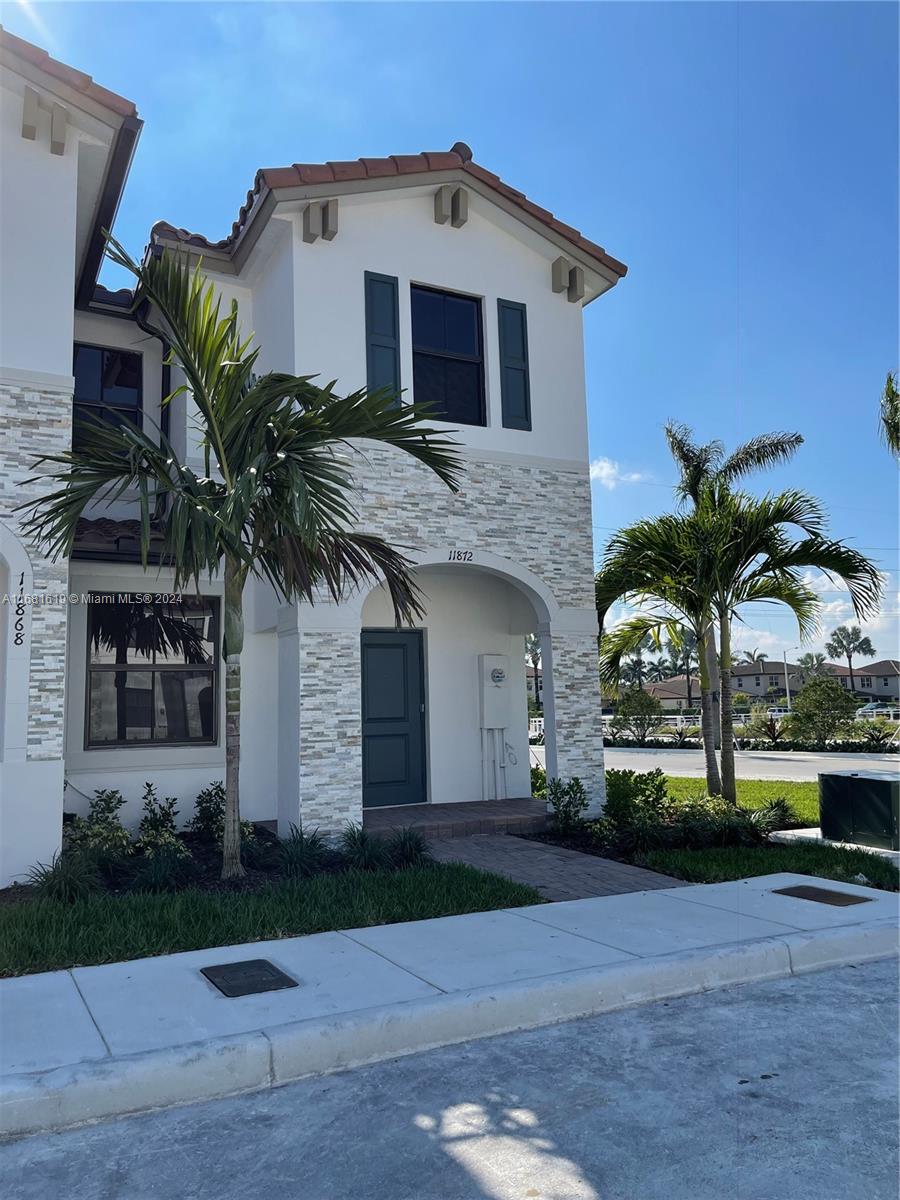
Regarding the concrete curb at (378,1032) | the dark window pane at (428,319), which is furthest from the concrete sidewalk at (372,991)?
the dark window pane at (428,319)

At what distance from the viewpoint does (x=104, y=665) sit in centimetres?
1087

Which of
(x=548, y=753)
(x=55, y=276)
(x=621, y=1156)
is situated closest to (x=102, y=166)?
(x=55, y=276)

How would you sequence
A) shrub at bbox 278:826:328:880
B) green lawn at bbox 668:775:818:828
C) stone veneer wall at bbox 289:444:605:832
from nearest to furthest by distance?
shrub at bbox 278:826:328:880
stone veneer wall at bbox 289:444:605:832
green lawn at bbox 668:775:818:828

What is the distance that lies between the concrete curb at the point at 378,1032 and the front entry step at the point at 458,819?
4.73 m

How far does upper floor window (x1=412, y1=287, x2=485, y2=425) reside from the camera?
1144cm

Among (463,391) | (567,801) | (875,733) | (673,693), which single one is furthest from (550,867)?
(673,693)

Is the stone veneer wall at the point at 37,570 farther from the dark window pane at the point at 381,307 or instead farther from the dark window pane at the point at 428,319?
the dark window pane at the point at 428,319

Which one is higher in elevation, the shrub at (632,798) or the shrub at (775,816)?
the shrub at (632,798)

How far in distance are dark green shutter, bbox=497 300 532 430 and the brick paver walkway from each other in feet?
16.7

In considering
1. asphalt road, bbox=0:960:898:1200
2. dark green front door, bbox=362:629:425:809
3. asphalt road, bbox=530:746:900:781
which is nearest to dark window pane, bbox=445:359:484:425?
dark green front door, bbox=362:629:425:809

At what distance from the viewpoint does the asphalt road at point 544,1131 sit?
348cm

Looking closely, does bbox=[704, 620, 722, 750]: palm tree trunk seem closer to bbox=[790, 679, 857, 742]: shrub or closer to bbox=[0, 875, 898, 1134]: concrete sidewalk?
bbox=[0, 875, 898, 1134]: concrete sidewalk

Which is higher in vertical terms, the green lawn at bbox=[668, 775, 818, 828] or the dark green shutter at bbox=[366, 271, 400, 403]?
the dark green shutter at bbox=[366, 271, 400, 403]

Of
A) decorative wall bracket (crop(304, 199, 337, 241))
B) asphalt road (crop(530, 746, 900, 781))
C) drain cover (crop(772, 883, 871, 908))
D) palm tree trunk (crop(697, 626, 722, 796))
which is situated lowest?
asphalt road (crop(530, 746, 900, 781))
